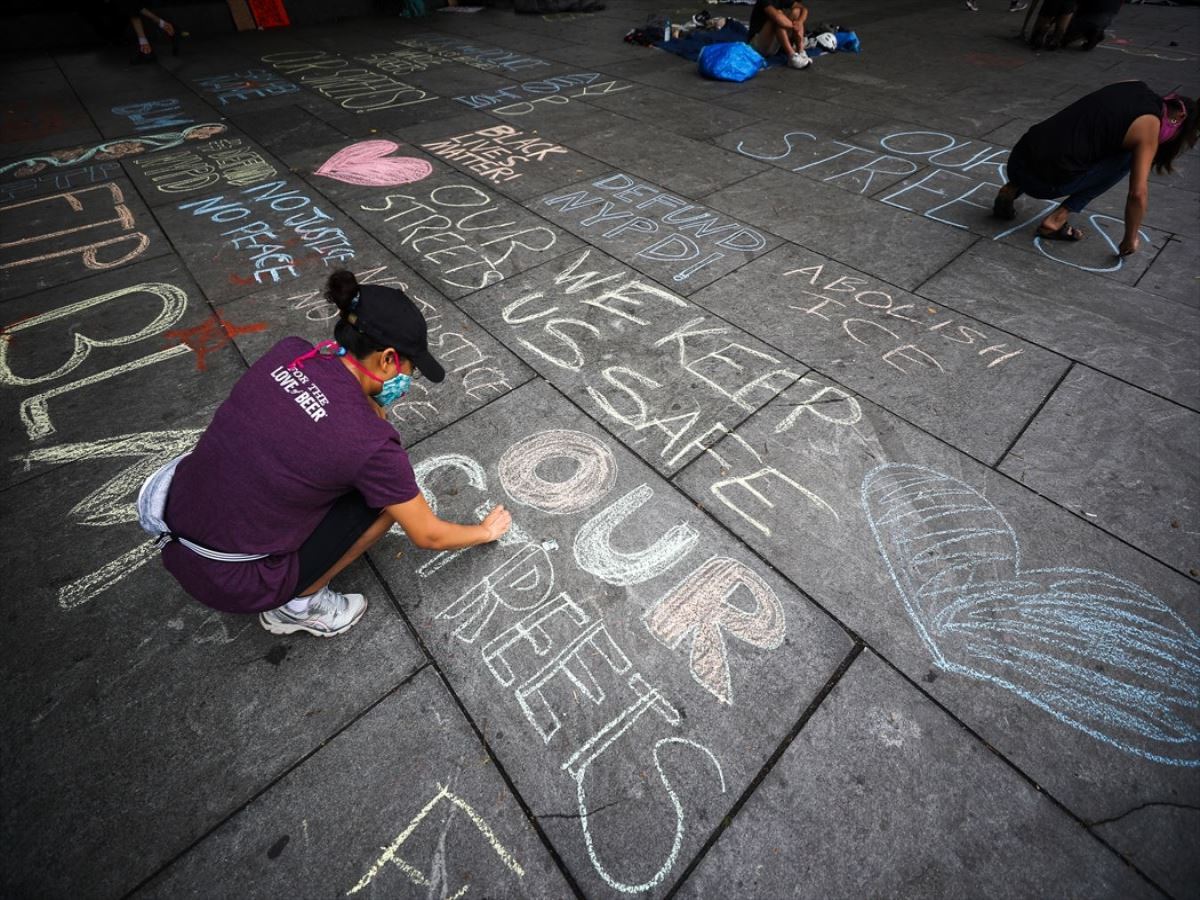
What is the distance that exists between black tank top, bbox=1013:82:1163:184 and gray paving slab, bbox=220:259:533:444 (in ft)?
15.9

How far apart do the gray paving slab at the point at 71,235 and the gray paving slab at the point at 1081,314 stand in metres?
6.88

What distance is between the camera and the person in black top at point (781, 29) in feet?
29.3

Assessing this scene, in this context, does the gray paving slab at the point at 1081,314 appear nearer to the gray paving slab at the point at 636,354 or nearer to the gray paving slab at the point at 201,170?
the gray paving slab at the point at 636,354

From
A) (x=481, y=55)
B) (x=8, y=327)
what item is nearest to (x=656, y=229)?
(x=8, y=327)

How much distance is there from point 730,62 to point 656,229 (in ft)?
18.0

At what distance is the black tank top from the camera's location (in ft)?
13.9

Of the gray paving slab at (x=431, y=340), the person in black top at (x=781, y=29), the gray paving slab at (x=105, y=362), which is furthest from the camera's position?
the person in black top at (x=781, y=29)

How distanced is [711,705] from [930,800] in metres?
0.83

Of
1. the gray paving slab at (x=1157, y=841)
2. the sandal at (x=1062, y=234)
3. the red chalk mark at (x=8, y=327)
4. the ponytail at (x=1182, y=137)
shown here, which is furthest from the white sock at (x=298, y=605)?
the ponytail at (x=1182, y=137)

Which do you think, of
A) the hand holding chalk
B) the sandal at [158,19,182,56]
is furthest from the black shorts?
the sandal at [158,19,182,56]

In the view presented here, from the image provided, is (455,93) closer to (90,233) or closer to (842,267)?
(90,233)

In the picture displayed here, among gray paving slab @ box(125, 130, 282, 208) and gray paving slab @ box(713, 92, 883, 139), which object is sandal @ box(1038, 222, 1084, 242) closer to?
gray paving slab @ box(713, 92, 883, 139)

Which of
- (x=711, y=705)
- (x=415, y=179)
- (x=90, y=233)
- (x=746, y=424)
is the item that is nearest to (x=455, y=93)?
(x=415, y=179)

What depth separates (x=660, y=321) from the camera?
4.02m
